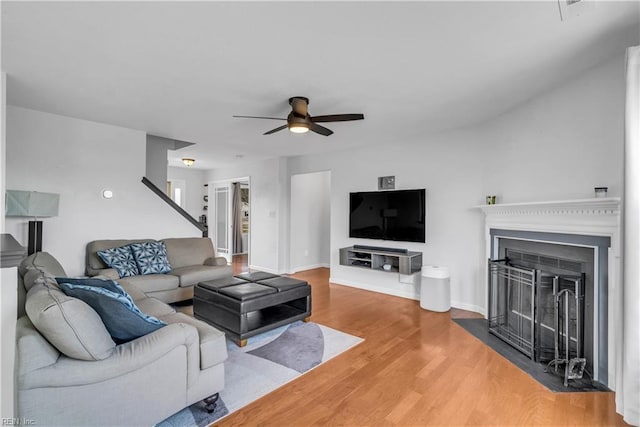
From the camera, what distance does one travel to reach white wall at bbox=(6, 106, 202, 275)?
11.6ft

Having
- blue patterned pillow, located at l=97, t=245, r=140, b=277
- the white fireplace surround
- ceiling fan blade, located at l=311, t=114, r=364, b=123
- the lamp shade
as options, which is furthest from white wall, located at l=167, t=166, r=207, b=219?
the white fireplace surround

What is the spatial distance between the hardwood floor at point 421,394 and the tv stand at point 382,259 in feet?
4.04

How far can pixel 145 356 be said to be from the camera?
1.67 m

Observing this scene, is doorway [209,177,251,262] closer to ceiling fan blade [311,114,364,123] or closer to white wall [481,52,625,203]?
ceiling fan blade [311,114,364,123]

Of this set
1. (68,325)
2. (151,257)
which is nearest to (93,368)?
(68,325)

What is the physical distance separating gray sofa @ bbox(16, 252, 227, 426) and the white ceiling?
1.62 meters

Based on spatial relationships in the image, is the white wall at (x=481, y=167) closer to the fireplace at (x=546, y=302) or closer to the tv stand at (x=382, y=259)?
the tv stand at (x=382, y=259)

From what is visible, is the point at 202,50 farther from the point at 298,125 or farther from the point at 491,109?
the point at 491,109

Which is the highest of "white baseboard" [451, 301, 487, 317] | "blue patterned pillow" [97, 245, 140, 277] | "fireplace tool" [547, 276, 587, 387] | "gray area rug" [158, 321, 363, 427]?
"blue patterned pillow" [97, 245, 140, 277]

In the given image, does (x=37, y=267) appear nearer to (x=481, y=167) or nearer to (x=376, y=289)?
(x=376, y=289)

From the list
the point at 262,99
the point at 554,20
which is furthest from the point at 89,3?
the point at 554,20

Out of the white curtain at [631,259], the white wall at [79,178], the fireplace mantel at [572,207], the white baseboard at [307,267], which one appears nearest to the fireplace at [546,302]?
the fireplace mantel at [572,207]

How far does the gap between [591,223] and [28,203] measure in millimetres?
5006

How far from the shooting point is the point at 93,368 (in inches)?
60.1
